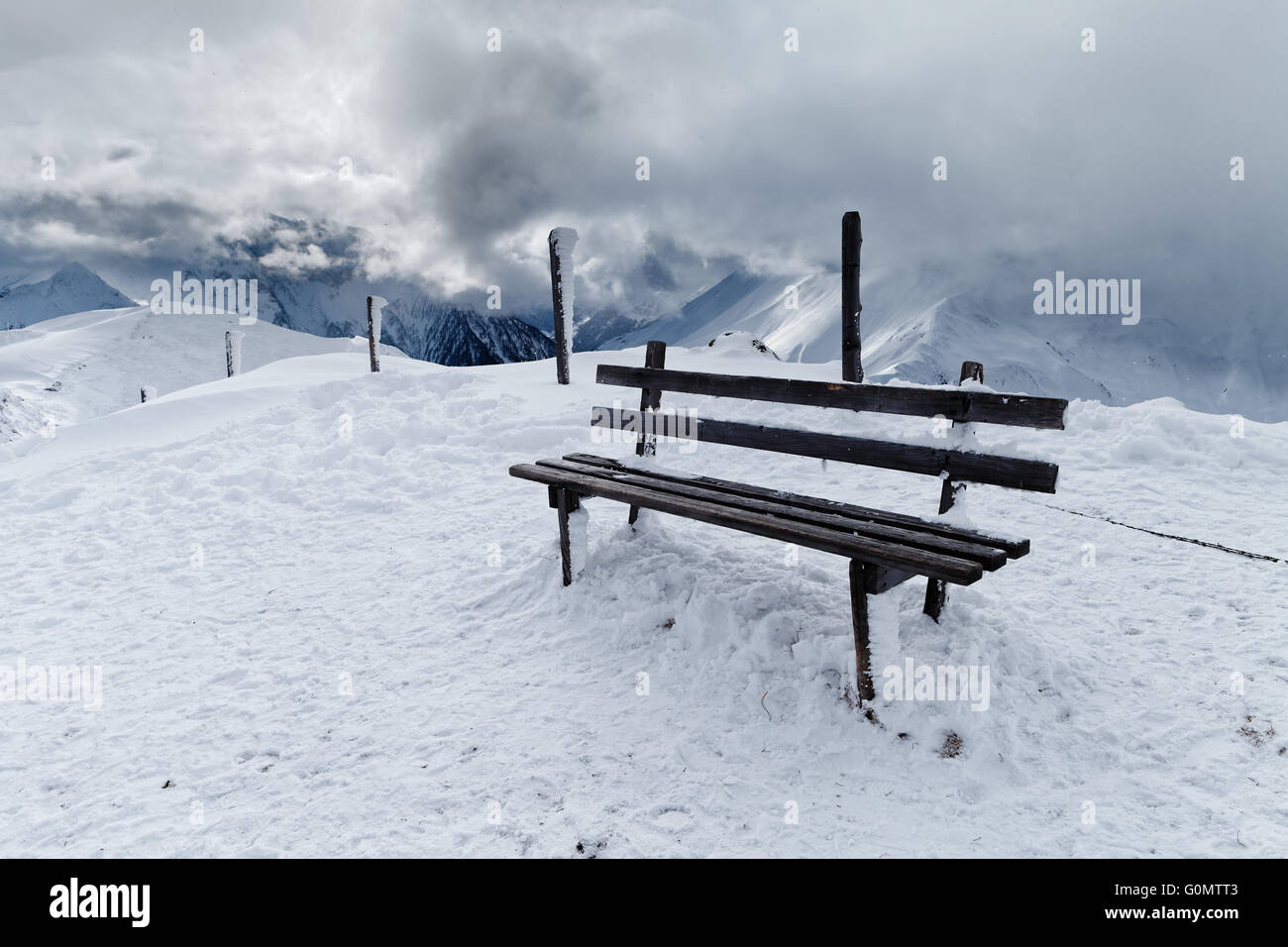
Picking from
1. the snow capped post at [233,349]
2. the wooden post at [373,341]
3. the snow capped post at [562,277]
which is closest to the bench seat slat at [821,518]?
the snow capped post at [562,277]

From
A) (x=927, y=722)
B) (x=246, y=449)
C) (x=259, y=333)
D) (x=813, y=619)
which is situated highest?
(x=259, y=333)

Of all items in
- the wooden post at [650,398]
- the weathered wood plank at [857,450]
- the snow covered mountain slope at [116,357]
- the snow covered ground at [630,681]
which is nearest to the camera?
the snow covered ground at [630,681]

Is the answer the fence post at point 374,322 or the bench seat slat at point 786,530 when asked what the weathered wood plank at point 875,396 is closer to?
the bench seat slat at point 786,530

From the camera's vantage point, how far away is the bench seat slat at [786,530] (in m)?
2.84

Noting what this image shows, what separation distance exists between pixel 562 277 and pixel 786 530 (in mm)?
11557

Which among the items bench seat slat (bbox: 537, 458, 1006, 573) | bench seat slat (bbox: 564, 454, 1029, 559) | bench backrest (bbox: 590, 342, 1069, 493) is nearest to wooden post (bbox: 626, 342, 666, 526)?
bench backrest (bbox: 590, 342, 1069, 493)

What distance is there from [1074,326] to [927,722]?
195m

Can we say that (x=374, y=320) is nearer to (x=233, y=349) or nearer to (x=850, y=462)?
(x=233, y=349)

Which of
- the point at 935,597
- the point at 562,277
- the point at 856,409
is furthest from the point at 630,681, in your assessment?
the point at 562,277

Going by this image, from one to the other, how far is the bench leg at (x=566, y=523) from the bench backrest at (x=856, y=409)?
0.92 m

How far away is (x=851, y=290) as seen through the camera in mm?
10008
